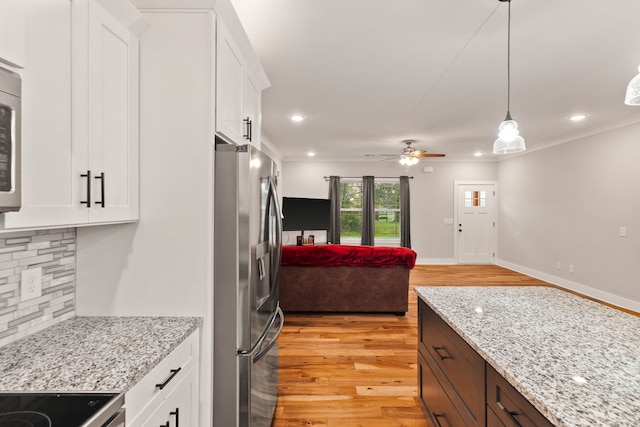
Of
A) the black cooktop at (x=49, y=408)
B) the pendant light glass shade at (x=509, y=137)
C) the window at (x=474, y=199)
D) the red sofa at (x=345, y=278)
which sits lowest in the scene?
the red sofa at (x=345, y=278)

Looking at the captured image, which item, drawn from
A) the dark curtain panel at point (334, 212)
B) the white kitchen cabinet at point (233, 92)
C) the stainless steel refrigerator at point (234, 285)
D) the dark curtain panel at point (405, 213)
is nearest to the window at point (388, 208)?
the dark curtain panel at point (405, 213)

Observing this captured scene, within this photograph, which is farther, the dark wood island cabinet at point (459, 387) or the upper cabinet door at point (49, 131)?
the dark wood island cabinet at point (459, 387)

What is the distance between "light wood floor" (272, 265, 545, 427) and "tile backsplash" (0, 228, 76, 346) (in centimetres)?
146

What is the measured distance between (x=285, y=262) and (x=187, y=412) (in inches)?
107

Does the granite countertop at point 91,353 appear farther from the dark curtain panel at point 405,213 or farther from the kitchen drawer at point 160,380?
the dark curtain panel at point 405,213

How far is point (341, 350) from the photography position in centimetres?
313

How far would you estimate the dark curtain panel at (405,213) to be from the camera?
7.55 metres

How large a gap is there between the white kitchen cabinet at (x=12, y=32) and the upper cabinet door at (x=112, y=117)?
27cm

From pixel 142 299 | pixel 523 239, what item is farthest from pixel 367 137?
pixel 142 299

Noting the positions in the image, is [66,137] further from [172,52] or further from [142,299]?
[142,299]

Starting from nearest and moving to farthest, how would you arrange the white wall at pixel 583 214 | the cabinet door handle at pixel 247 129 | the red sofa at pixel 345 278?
1. the cabinet door handle at pixel 247 129
2. the red sofa at pixel 345 278
3. the white wall at pixel 583 214

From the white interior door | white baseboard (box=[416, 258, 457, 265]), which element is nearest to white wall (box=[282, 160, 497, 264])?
white baseboard (box=[416, 258, 457, 265])

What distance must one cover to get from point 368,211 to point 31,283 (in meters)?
6.73

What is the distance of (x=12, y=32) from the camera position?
2.82ft
